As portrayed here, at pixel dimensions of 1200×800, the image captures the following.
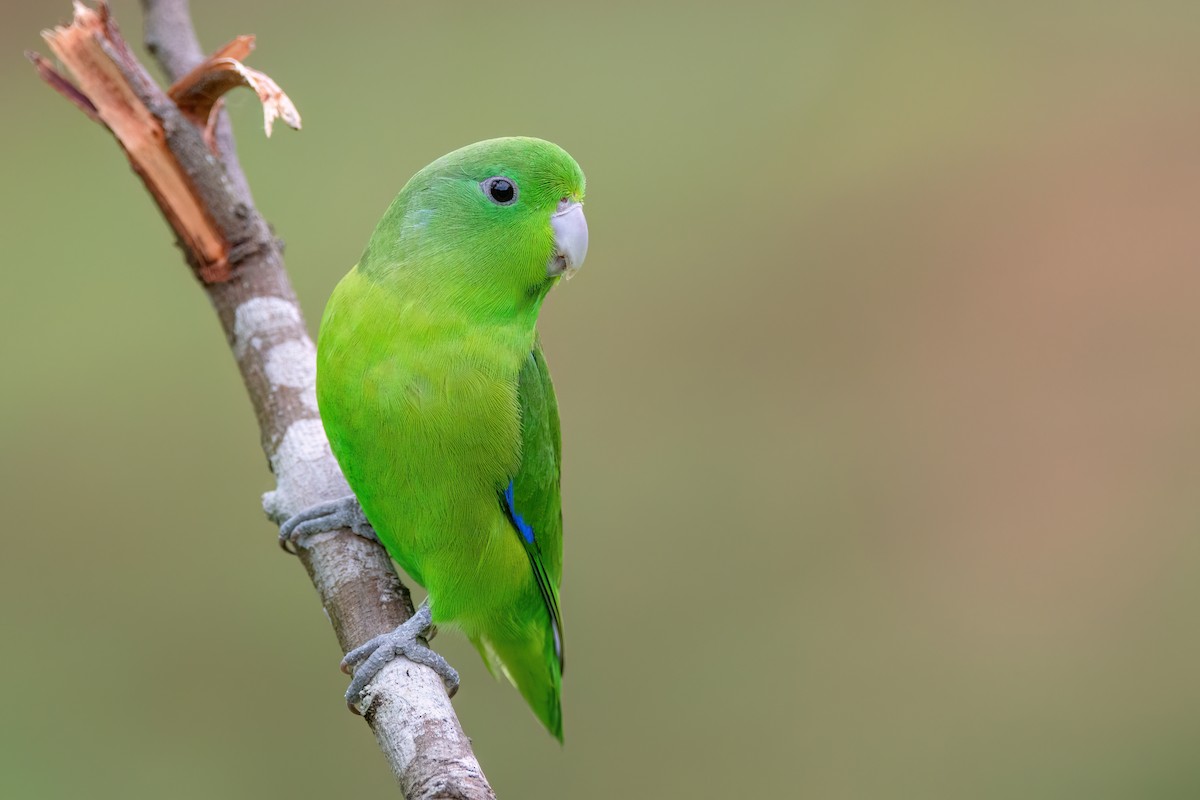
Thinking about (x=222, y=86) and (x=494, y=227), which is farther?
(x=222, y=86)

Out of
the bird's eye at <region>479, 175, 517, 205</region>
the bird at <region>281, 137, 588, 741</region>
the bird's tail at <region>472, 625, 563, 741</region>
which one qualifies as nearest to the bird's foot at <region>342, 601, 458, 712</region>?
the bird at <region>281, 137, 588, 741</region>

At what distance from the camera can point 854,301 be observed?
7.75 m

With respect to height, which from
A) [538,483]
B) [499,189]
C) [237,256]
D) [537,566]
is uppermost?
[237,256]

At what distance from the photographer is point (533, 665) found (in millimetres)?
3635

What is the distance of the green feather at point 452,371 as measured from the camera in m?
2.92

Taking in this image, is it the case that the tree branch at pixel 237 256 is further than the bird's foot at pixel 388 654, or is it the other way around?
the tree branch at pixel 237 256

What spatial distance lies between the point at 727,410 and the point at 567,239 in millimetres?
4263

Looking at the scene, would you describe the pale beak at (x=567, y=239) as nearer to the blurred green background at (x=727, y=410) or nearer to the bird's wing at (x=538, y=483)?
the bird's wing at (x=538, y=483)

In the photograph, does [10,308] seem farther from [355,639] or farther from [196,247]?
[355,639]

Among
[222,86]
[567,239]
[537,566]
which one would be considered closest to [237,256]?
[222,86]

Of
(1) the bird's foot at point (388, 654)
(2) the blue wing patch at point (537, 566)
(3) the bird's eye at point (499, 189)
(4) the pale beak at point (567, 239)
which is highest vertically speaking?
(3) the bird's eye at point (499, 189)

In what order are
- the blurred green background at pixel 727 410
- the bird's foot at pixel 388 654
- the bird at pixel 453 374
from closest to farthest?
the bird's foot at pixel 388 654, the bird at pixel 453 374, the blurred green background at pixel 727 410

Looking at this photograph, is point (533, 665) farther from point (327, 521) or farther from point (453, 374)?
point (453, 374)

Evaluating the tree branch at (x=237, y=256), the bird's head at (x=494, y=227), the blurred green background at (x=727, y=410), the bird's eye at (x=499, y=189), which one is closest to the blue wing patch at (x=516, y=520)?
the tree branch at (x=237, y=256)
